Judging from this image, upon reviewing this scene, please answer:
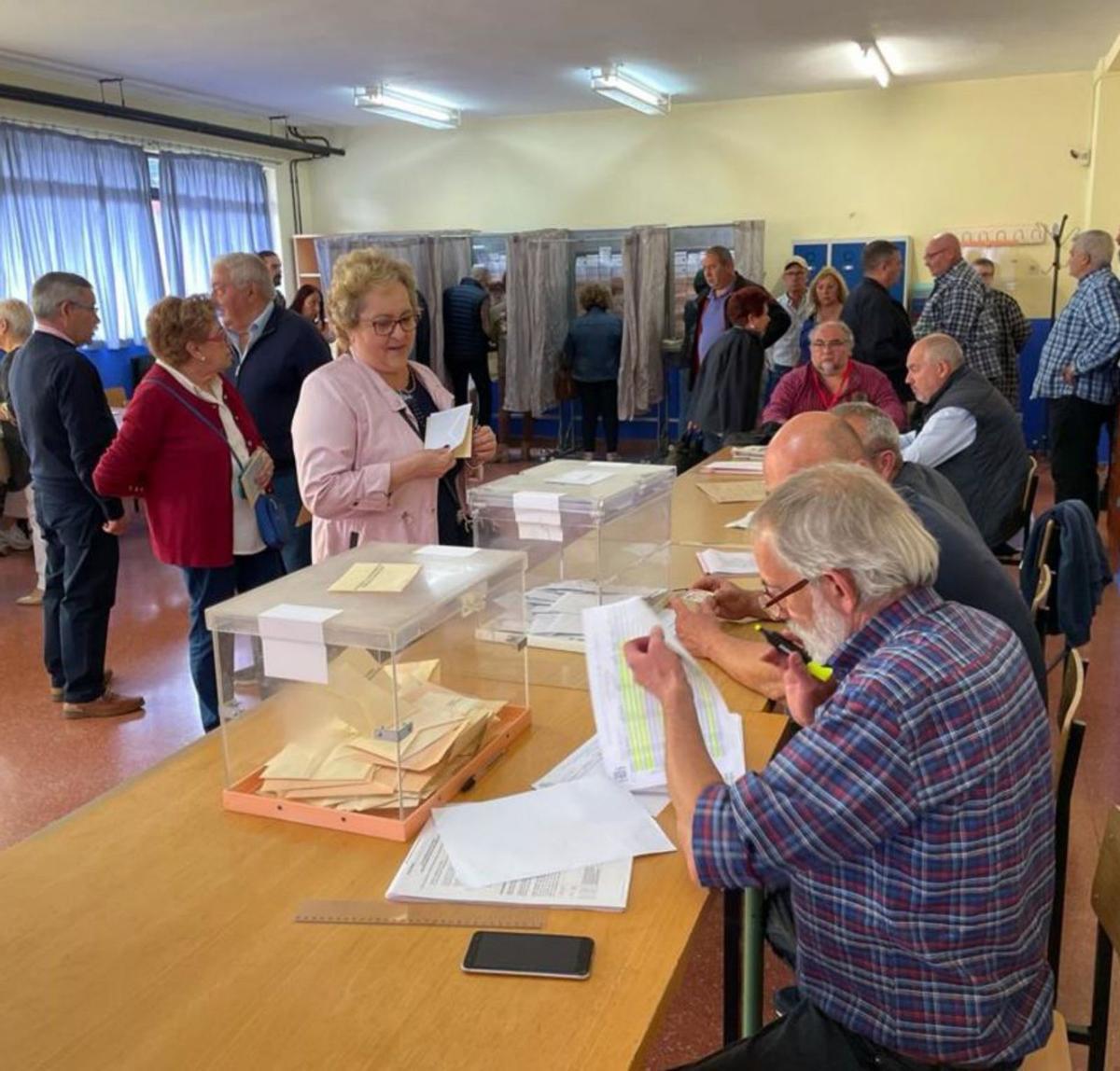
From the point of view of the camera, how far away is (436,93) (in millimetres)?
8250

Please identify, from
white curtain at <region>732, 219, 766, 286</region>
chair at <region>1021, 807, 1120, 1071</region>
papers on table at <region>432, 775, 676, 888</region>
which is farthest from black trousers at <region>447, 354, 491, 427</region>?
chair at <region>1021, 807, 1120, 1071</region>

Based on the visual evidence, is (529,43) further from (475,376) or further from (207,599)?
(207,599)

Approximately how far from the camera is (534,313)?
8945 mm

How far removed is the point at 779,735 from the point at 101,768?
2.52 m

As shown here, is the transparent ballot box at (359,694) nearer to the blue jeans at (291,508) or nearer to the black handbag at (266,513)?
the black handbag at (266,513)

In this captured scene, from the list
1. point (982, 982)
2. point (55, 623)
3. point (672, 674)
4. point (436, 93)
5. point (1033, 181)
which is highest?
point (436, 93)

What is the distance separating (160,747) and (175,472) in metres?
1.04

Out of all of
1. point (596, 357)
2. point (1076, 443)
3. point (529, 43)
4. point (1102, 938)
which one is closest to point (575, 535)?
point (1102, 938)

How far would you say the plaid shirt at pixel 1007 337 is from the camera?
6.50 meters

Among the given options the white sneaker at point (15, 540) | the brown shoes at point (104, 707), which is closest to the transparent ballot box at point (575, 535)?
the brown shoes at point (104, 707)

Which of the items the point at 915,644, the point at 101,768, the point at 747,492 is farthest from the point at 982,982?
the point at 101,768

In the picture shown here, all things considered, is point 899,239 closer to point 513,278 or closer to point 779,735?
point 513,278

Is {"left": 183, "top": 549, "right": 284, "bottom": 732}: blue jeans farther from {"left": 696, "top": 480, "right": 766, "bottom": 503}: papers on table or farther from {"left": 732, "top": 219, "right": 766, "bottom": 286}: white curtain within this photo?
{"left": 732, "top": 219, "right": 766, "bottom": 286}: white curtain

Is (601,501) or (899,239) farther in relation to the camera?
(899,239)
